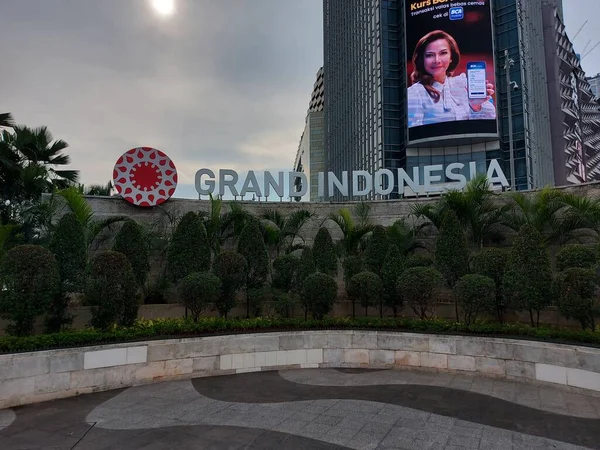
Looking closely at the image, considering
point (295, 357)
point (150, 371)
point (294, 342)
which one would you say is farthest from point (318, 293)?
point (150, 371)

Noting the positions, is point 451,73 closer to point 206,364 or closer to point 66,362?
point 206,364

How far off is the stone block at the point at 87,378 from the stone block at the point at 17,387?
779 mm

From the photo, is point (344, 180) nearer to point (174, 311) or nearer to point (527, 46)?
point (174, 311)

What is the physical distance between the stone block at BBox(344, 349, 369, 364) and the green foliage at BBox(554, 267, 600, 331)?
517 cm

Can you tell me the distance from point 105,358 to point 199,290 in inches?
122

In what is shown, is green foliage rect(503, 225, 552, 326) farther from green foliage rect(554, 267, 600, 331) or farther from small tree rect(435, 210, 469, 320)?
small tree rect(435, 210, 469, 320)

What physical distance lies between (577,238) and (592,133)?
103 m

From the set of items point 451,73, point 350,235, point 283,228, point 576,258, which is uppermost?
point 451,73

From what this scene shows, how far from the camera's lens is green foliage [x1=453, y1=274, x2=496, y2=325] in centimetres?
1191

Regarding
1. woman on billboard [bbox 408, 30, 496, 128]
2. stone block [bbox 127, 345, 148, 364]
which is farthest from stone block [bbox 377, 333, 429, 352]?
woman on billboard [bbox 408, 30, 496, 128]

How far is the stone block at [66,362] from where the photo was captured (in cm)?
934

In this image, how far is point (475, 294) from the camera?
470 inches

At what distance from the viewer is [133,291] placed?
11367 millimetres

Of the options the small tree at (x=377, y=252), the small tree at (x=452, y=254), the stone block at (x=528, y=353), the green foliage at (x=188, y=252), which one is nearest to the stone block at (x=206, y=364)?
the green foliage at (x=188, y=252)
